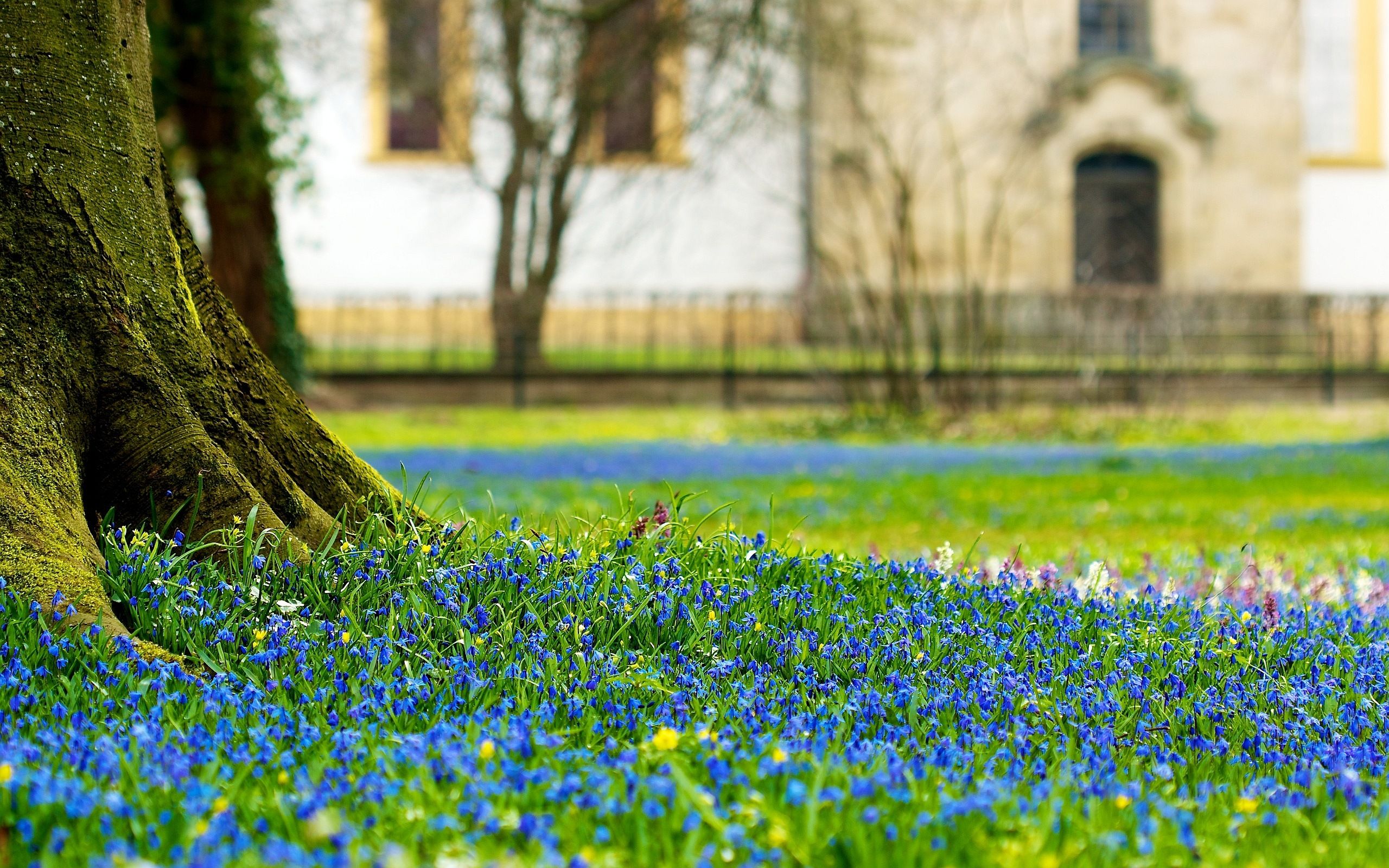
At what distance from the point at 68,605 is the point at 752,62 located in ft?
36.8

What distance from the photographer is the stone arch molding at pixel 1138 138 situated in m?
25.3

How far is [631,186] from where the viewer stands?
24.8m

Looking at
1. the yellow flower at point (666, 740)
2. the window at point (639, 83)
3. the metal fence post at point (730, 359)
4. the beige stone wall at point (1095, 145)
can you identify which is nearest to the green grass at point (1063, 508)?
the yellow flower at point (666, 740)

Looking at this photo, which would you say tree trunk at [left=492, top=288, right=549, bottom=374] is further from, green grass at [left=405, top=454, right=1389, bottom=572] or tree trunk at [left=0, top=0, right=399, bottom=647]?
tree trunk at [left=0, top=0, right=399, bottom=647]

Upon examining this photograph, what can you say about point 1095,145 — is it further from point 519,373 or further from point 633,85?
point 519,373

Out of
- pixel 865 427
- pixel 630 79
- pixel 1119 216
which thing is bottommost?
pixel 865 427

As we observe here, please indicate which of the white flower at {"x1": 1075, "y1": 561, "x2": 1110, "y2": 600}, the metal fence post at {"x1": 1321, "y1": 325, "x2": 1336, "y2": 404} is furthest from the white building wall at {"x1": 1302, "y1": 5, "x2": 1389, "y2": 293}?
the white flower at {"x1": 1075, "y1": 561, "x2": 1110, "y2": 600}

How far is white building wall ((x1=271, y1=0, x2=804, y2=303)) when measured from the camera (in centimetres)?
2514

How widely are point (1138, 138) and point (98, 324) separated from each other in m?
25.0

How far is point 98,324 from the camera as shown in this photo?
3.11 metres

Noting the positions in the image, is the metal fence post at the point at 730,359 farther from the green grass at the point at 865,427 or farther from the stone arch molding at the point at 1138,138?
the stone arch molding at the point at 1138,138

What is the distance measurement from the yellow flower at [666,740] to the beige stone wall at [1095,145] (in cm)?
2151

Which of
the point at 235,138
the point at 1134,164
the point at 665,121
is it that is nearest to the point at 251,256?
the point at 235,138

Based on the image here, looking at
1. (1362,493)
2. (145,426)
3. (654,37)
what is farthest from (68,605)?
(654,37)
